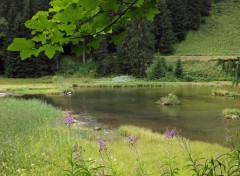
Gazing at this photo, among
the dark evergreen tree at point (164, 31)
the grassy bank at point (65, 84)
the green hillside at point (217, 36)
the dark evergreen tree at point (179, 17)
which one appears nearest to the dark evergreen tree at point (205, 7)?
the green hillside at point (217, 36)

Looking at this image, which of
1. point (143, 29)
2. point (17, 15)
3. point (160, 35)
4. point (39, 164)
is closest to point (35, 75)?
point (17, 15)

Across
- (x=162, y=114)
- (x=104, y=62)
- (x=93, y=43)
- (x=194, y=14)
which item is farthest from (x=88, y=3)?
(x=194, y=14)

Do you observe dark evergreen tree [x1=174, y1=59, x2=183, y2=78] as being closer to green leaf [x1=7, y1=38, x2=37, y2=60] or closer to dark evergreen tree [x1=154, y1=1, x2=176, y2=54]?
dark evergreen tree [x1=154, y1=1, x2=176, y2=54]

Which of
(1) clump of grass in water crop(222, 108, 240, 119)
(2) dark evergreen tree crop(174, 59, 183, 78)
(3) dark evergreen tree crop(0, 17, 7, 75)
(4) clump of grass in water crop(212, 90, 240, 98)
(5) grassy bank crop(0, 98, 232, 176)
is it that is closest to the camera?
(5) grassy bank crop(0, 98, 232, 176)

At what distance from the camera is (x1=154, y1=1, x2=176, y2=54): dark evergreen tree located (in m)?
82.1

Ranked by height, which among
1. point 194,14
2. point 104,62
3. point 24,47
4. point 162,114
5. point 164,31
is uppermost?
point 194,14

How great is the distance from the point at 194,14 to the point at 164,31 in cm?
1748

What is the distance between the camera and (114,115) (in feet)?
91.2

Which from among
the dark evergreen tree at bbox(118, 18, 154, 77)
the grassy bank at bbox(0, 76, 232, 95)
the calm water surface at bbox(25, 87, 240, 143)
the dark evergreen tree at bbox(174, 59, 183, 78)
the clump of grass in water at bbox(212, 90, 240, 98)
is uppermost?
the dark evergreen tree at bbox(118, 18, 154, 77)

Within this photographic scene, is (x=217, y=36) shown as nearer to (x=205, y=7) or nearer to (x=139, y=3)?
(x=205, y=7)

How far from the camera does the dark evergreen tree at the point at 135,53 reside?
6700cm

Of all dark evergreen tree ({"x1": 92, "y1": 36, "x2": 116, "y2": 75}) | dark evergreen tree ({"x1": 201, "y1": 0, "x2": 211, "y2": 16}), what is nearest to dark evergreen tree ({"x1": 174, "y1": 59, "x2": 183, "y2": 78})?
dark evergreen tree ({"x1": 92, "y1": 36, "x2": 116, "y2": 75})

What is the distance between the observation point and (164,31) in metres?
82.6

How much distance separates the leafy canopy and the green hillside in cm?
7815
